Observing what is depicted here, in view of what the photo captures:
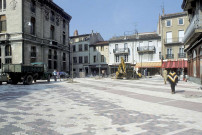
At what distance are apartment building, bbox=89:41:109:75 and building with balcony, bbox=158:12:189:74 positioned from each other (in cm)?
1402

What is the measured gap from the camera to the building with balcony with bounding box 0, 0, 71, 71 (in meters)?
26.5

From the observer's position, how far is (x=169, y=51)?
3509 cm

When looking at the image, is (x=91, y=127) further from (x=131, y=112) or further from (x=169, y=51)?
(x=169, y=51)

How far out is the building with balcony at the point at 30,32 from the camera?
26547 mm

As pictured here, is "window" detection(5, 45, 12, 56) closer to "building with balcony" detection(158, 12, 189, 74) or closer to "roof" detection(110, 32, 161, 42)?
"roof" detection(110, 32, 161, 42)

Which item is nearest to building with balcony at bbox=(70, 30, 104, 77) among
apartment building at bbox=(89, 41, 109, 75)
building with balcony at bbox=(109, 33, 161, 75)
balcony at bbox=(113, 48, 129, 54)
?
apartment building at bbox=(89, 41, 109, 75)

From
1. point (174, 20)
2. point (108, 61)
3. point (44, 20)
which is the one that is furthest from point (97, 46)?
point (174, 20)

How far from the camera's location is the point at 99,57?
44.1 meters

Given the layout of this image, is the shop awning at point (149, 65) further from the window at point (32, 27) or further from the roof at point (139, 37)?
the window at point (32, 27)

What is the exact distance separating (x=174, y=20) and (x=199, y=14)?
22.3m

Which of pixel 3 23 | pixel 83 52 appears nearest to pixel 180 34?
pixel 83 52

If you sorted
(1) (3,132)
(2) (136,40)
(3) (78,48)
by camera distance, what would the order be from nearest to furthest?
1. (1) (3,132)
2. (2) (136,40)
3. (3) (78,48)

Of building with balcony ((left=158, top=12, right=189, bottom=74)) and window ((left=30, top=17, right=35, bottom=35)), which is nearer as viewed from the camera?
window ((left=30, top=17, right=35, bottom=35))

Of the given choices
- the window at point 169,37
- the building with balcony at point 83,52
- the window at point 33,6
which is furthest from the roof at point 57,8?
the window at point 169,37
